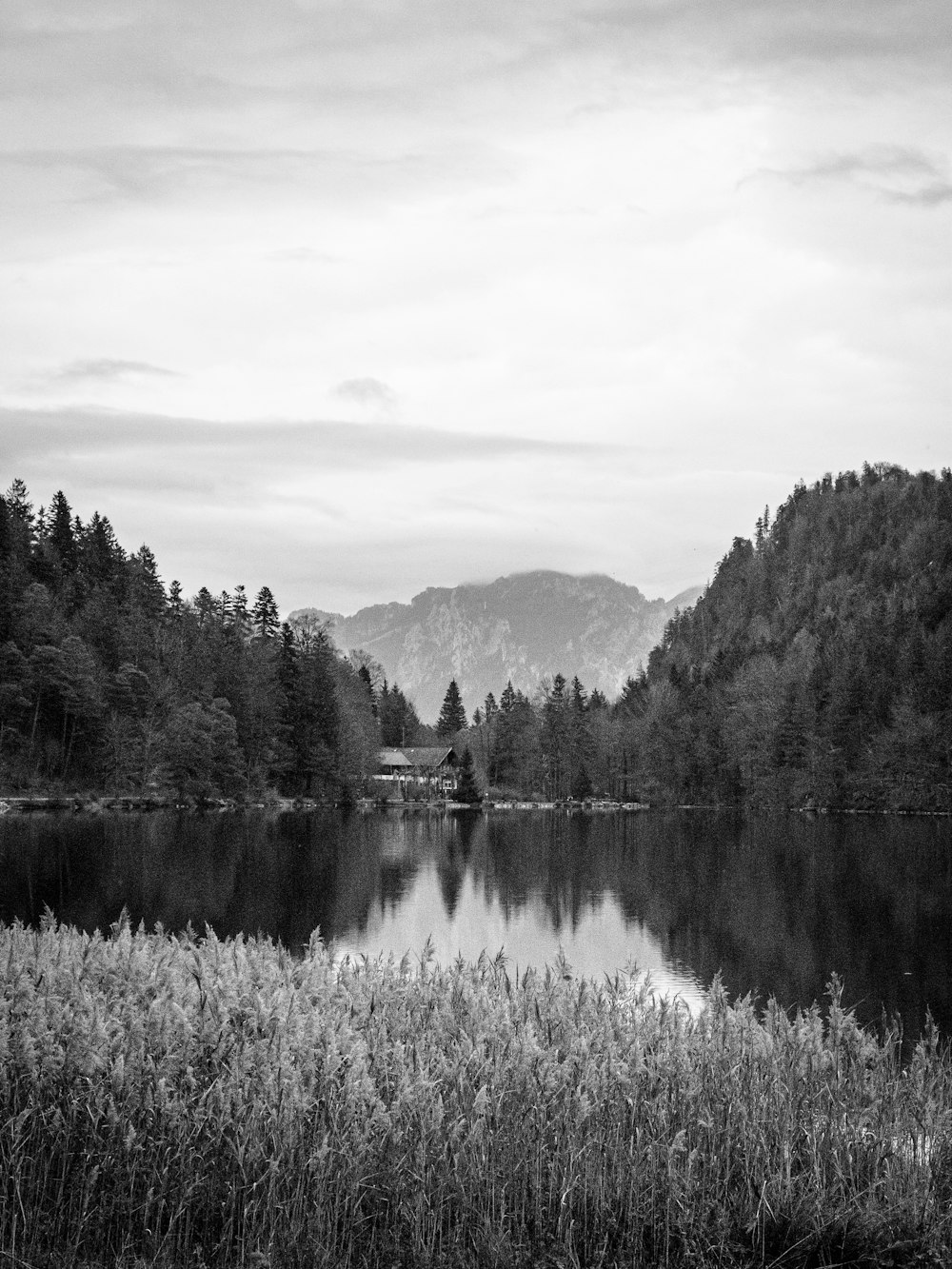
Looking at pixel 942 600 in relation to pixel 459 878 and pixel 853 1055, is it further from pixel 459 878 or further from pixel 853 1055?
pixel 853 1055

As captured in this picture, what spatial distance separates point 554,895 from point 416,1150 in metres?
43.0

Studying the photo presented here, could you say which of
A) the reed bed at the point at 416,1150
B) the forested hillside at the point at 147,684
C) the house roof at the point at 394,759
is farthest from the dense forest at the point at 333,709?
the reed bed at the point at 416,1150

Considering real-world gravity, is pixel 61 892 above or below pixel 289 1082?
below

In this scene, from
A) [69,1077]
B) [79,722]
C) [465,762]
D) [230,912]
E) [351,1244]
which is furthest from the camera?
[465,762]

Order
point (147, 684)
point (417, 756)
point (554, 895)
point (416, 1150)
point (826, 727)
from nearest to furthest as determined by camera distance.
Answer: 1. point (416, 1150)
2. point (554, 895)
3. point (147, 684)
4. point (826, 727)
5. point (417, 756)

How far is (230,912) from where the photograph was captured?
4219cm

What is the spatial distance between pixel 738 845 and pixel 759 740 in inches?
2905

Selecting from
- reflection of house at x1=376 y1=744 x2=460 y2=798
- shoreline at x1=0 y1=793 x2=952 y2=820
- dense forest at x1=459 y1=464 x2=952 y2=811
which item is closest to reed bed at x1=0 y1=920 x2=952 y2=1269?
shoreline at x1=0 y1=793 x2=952 y2=820

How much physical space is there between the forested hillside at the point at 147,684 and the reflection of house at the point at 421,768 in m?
13.4

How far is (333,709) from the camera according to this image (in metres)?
137

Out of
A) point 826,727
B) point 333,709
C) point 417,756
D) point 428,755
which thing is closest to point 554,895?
point 333,709

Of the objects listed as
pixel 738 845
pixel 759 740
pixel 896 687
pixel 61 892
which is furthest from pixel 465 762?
pixel 61 892

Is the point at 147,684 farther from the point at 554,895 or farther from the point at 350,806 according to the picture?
the point at 554,895

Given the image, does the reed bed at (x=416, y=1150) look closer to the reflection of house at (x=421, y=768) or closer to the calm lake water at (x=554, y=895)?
the calm lake water at (x=554, y=895)
